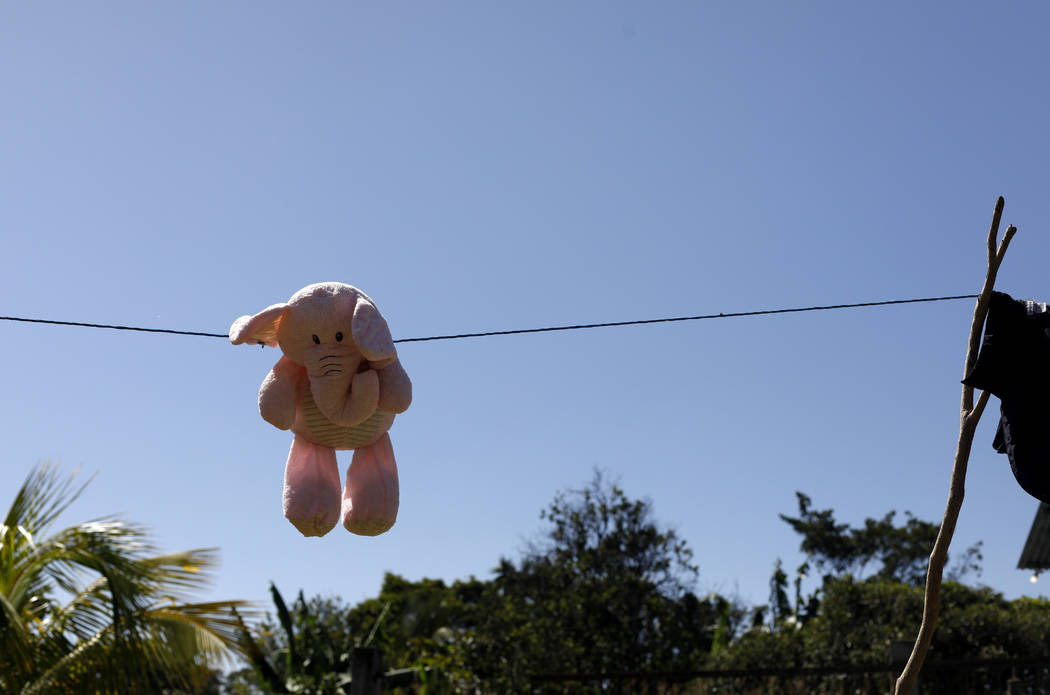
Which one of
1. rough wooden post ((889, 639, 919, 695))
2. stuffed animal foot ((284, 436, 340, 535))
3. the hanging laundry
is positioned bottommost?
rough wooden post ((889, 639, 919, 695))

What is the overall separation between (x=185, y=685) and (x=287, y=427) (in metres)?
2.82

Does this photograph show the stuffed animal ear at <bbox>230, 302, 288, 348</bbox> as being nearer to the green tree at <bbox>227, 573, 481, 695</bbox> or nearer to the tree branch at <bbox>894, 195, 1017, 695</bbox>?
the tree branch at <bbox>894, 195, 1017, 695</bbox>

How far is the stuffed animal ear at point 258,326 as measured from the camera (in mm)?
2426

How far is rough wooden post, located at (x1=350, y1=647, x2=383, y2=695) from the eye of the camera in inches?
215

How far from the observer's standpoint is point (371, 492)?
2.44 m

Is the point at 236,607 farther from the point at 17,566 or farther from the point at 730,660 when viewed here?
the point at 730,660

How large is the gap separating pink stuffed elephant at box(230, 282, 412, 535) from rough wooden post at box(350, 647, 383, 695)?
3274 mm

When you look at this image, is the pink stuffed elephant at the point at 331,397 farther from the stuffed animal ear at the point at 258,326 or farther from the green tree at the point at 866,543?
the green tree at the point at 866,543

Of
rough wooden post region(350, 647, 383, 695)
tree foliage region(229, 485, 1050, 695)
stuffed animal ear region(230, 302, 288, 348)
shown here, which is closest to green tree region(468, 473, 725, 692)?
tree foliage region(229, 485, 1050, 695)

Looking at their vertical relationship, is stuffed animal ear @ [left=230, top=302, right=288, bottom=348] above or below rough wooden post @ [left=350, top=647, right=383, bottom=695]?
above

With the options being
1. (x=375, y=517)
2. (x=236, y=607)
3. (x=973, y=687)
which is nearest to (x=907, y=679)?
(x=375, y=517)

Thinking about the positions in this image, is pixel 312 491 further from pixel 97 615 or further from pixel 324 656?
pixel 324 656

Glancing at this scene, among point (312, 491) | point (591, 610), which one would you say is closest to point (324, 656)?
point (591, 610)

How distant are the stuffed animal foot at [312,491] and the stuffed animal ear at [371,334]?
295mm
